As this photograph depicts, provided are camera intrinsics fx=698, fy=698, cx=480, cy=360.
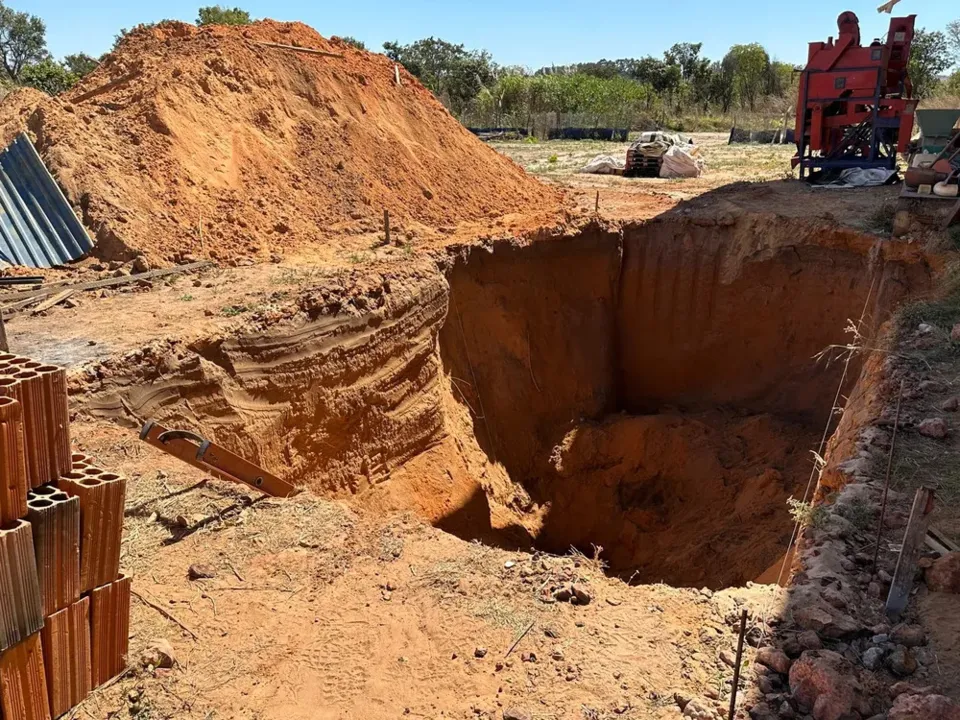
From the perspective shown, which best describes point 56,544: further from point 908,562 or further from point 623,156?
point 623,156

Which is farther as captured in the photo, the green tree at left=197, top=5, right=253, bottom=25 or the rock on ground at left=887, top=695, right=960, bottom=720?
the green tree at left=197, top=5, right=253, bottom=25

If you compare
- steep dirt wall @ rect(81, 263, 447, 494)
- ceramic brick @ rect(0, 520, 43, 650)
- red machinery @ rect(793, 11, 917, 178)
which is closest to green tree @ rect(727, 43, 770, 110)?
red machinery @ rect(793, 11, 917, 178)

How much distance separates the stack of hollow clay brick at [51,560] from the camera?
3.11 metres

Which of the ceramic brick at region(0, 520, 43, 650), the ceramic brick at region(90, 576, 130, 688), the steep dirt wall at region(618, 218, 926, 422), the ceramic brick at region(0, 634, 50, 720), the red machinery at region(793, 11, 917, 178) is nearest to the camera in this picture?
the ceramic brick at region(0, 520, 43, 650)

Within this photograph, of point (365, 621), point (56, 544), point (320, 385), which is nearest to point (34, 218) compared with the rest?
point (320, 385)

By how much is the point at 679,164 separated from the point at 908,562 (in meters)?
15.7

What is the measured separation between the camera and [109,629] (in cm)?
361

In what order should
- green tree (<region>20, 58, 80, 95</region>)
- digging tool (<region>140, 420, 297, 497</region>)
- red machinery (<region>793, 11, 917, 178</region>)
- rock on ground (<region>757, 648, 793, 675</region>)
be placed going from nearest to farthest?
1. rock on ground (<region>757, 648, 793, 675</region>)
2. digging tool (<region>140, 420, 297, 497</region>)
3. red machinery (<region>793, 11, 917, 178</region>)
4. green tree (<region>20, 58, 80, 95</region>)

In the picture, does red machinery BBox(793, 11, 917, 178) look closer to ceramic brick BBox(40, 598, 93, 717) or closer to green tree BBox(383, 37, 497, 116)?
ceramic brick BBox(40, 598, 93, 717)

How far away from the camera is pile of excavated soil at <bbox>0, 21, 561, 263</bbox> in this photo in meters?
10.1

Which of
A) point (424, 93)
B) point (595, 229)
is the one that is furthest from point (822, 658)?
point (424, 93)

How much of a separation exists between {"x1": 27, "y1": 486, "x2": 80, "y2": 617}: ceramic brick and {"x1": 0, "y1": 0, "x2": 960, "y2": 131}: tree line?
2844 centimetres

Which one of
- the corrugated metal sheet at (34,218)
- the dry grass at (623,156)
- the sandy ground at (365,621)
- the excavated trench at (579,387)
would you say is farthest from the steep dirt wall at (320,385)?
the dry grass at (623,156)

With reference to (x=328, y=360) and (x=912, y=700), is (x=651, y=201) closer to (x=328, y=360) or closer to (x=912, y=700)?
(x=328, y=360)
